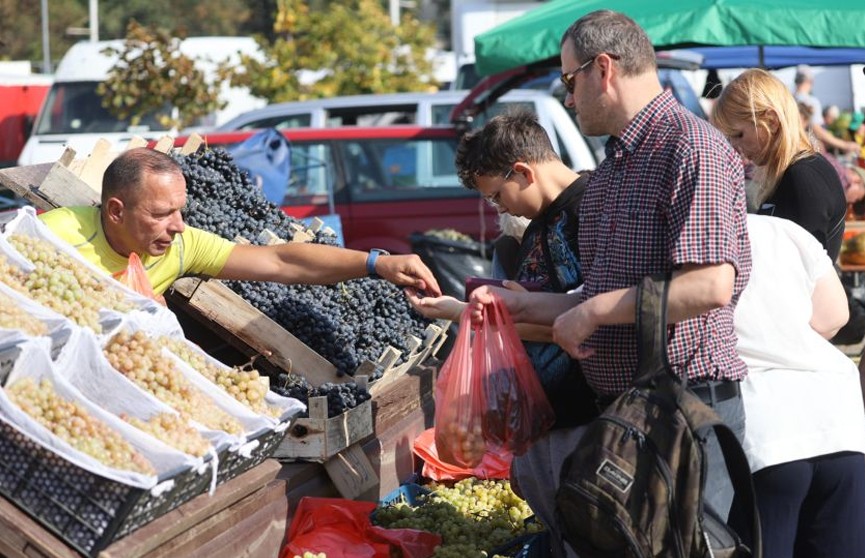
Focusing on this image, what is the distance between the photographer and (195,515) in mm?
3242

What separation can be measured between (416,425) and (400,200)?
4.90 m

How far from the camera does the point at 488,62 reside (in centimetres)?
835

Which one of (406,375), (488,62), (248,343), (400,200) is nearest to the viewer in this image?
(248,343)

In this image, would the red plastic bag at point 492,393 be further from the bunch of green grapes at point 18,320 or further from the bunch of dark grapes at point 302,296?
the bunch of green grapes at point 18,320

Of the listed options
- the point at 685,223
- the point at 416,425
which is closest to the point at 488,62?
the point at 416,425

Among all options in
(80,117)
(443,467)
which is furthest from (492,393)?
(80,117)

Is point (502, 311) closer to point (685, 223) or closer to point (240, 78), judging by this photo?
point (685, 223)

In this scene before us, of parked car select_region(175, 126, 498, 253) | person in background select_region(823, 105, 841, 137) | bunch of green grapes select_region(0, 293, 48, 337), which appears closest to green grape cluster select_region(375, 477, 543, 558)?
bunch of green grapes select_region(0, 293, 48, 337)

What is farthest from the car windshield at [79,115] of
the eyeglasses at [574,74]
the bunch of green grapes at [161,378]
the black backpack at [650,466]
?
the black backpack at [650,466]

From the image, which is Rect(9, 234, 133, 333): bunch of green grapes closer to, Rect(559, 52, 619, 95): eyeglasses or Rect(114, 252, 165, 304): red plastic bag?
Rect(114, 252, 165, 304): red plastic bag

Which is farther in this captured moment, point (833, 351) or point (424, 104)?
point (424, 104)

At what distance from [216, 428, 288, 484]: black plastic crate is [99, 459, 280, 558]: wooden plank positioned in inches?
1.2

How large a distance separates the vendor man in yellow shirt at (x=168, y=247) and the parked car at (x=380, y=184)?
17.4ft

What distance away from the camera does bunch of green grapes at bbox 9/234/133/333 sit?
10.9ft
